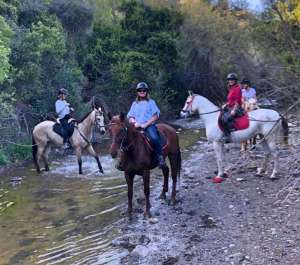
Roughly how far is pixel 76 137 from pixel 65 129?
0.40m

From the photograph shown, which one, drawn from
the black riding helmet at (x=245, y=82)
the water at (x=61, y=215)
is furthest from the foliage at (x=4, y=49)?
the black riding helmet at (x=245, y=82)

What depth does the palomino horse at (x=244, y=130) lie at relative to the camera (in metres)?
10.5

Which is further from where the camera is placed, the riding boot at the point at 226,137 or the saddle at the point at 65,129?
the saddle at the point at 65,129

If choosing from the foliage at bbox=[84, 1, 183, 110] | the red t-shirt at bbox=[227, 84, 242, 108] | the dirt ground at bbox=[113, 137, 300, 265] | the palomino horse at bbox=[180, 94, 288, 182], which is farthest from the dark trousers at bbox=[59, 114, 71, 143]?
the foliage at bbox=[84, 1, 183, 110]

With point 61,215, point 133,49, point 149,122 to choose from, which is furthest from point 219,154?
point 133,49

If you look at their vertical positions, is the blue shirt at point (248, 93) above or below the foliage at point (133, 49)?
below

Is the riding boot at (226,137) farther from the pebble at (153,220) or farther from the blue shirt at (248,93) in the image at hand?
the pebble at (153,220)

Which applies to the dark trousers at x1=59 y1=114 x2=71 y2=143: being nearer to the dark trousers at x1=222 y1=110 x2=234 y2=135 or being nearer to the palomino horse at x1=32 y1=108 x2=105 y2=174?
the palomino horse at x1=32 y1=108 x2=105 y2=174

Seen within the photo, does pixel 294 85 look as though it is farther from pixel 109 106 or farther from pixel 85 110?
pixel 109 106

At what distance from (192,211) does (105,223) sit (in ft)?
5.73

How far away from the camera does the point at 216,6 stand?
2769 cm

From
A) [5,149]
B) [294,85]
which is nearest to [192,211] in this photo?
[294,85]

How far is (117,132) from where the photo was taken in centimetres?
776

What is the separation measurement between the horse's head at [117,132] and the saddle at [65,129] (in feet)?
17.9
